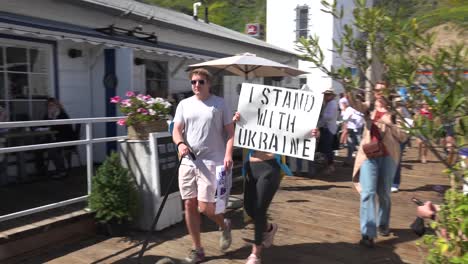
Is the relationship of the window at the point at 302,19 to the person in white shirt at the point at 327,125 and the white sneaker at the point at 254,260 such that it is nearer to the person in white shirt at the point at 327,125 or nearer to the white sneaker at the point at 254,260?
the person in white shirt at the point at 327,125

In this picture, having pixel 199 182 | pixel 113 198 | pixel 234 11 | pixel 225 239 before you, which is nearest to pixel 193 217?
pixel 199 182

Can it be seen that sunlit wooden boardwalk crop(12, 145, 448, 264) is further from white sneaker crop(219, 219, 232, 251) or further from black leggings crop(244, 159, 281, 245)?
black leggings crop(244, 159, 281, 245)

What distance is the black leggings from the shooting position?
3775 mm

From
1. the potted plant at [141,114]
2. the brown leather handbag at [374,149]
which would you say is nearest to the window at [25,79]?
the potted plant at [141,114]

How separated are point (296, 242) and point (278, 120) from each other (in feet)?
5.10

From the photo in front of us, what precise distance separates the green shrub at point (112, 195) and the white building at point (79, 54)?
2841 millimetres

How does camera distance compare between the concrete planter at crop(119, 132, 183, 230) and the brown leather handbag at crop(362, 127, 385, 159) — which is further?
the concrete planter at crop(119, 132, 183, 230)

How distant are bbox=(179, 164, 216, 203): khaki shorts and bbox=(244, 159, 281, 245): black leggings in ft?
1.15

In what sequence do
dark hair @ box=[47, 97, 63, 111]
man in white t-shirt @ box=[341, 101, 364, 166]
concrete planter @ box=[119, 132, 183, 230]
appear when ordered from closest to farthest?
concrete planter @ box=[119, 132, 183, 230], dark hair @ box=[47, 97, 63, 111], man in white t-shirt @ box=[341, 101, 364, 166]

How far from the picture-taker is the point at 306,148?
150 inches

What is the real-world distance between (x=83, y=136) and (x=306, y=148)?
218 inches

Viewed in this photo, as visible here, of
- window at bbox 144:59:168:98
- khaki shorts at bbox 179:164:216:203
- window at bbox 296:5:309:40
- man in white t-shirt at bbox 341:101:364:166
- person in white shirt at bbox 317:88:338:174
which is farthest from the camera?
window at bbox 296:5:309:40

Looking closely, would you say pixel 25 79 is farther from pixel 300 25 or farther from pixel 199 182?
pixel 300 25

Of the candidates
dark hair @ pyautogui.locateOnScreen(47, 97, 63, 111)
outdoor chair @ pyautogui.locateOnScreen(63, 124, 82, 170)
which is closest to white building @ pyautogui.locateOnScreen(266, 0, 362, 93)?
outdoor chair @ pyautogui.locateOnScreen(63, 124, 82, 170)
